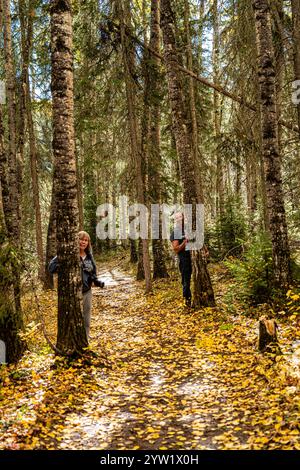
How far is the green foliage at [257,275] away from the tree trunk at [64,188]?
3.60 meters

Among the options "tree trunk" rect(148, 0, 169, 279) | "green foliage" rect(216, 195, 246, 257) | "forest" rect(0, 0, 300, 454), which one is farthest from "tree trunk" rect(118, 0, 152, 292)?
"green foliage" rect(216, 195, 246, 257)

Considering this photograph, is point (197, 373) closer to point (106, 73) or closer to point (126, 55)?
point (126, 55)

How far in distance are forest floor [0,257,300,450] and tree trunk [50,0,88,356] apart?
0.38 m

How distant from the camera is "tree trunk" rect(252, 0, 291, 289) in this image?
7555 mm

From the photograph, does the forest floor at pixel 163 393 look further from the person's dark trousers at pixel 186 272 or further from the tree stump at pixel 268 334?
the person's dark trousers at pixel 186 272

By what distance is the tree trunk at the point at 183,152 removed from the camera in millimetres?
9156

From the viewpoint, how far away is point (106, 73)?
12.7m

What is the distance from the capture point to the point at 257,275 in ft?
27.1

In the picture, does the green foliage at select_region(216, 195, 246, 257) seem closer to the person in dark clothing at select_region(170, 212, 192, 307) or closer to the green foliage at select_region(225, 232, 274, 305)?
the person in dark clothing at select_region(170, 212, 192, 307)

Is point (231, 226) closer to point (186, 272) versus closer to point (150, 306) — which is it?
point (150, 306)

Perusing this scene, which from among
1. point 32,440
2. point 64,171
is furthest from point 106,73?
point 32,440

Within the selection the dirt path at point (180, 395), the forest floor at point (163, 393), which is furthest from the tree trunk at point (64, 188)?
the dirt path at point (180, 395)
